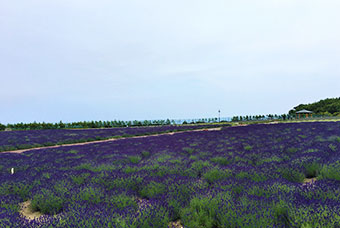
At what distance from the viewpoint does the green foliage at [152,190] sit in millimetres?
3989

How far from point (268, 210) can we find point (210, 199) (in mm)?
781

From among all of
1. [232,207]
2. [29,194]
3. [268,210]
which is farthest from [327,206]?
[29,194]

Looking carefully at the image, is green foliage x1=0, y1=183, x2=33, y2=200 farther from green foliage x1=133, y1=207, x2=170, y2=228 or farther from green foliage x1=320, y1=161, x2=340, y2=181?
green foliage x1=320, y1=161, x2=340, y2=181

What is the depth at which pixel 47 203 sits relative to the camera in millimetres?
3773

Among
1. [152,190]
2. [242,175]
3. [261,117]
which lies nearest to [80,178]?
[152,190]

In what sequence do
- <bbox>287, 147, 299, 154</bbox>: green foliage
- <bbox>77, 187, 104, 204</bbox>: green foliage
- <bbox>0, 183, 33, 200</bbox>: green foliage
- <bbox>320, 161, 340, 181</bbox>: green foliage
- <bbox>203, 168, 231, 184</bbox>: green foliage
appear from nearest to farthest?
<bbox>77, 187, 104, 204</bbox>: green foliage → <bbox>320, 161, 340, 181</bbox>: green foliage → <bbox>0, 183, 33, 200</bbox>: green foliage → <bbox>203, 168, 231, 184</bbox>: green foliage → <bbox>287, 147, 299, 154</bbox>: green foliage

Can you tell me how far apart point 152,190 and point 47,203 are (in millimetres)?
1760

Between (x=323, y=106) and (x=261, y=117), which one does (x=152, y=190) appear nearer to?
(x=261, y=117)

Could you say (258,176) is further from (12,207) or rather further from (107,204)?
(12,207)

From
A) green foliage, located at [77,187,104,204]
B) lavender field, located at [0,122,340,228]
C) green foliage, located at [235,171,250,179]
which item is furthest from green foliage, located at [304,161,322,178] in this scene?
green foliage, located at [77,187,104,204]

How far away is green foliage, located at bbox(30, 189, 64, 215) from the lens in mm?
3766

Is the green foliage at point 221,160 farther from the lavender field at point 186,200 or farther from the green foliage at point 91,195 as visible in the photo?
the green foliage at point 91,195

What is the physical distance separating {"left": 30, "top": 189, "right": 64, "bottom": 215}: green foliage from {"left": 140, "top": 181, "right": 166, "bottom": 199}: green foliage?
140cm

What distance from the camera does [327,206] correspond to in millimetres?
2676
